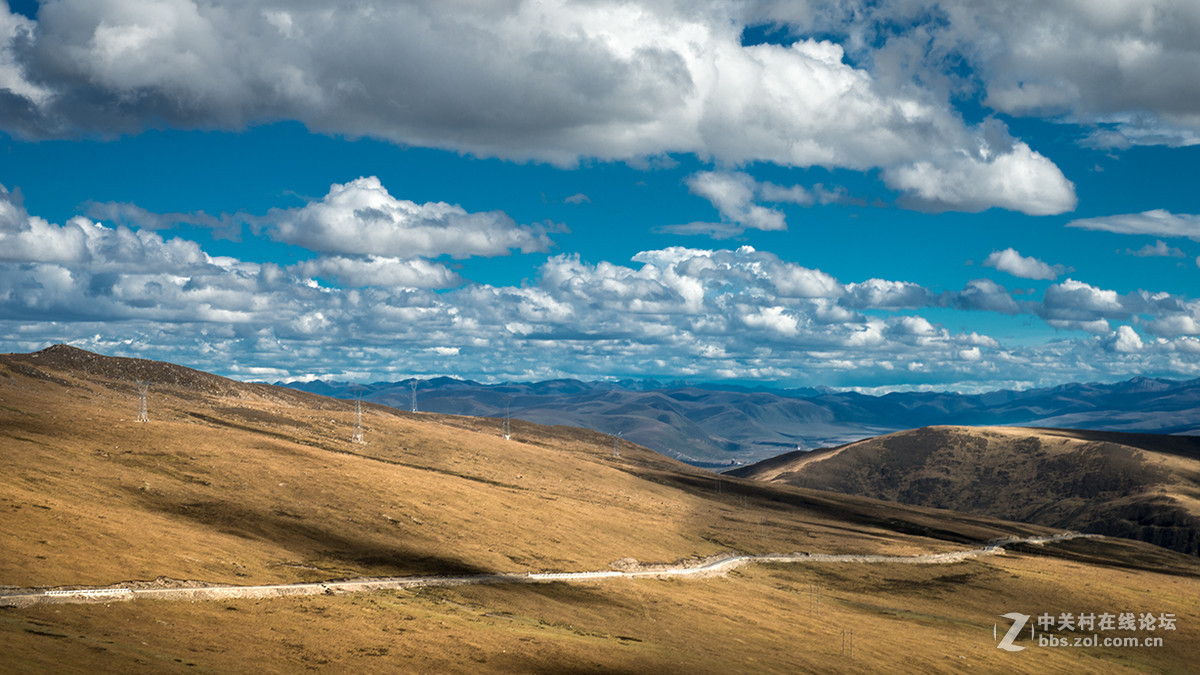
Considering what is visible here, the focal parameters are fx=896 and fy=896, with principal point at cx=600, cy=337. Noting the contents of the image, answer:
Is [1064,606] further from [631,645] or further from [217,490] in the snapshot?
[217,490]

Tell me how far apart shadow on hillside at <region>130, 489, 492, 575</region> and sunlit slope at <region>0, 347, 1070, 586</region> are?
272mm

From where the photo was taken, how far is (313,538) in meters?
83.4

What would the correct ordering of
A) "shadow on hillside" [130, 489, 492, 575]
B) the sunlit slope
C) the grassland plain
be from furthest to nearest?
1. "shadow on hillside" [130, 489, 492, 575]
2. the sunlit slope
3. the grassland plain

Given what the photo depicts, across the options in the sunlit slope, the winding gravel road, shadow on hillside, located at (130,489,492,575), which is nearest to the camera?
the winding gravel road

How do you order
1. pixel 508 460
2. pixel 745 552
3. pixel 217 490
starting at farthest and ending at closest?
pixel 508 460, pixel 745 552, pixel 217 490

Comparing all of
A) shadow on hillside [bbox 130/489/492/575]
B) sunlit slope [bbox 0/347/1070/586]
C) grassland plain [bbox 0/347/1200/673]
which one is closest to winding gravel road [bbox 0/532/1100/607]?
grassland plain [bbox 0/347/1200/673]

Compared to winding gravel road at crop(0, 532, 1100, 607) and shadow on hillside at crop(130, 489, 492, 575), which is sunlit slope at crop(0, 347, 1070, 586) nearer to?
shadow on hillside at crop(130, 489, 492, 575)

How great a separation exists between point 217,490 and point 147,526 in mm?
21217

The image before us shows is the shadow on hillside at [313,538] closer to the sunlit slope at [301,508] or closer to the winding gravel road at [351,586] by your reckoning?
the sunlit slope at [301,508]

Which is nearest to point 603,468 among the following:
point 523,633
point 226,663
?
point 523,633

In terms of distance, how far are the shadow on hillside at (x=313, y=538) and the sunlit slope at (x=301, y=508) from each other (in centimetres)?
27

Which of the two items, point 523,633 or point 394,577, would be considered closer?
point 523,633

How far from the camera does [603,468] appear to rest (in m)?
192

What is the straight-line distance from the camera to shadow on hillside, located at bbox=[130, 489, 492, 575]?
7888 cm
